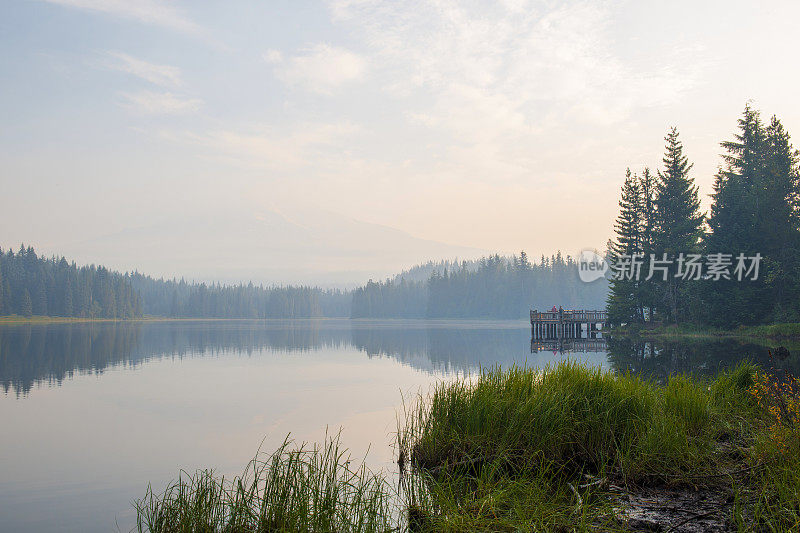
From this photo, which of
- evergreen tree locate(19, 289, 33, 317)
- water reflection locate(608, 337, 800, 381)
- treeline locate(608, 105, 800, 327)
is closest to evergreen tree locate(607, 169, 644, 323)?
treeline locate(608, 105, 800, 327)

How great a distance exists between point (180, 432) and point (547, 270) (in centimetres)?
15126

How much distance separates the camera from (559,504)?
618cm

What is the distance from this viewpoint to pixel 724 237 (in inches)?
1729

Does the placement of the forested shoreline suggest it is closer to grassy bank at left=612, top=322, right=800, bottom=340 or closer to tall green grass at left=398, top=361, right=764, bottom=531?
grassy bank at left=612, top=322, right=800, bottom=340

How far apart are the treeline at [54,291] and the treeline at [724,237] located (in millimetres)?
125800

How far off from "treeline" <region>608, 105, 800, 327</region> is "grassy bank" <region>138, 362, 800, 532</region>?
36051 millimetres

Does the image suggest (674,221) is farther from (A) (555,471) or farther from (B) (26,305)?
(B) (26,305)

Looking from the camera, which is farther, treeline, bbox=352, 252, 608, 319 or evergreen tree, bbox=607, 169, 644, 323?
treeline, bbox=352, 252, 608, 319

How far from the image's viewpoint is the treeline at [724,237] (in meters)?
40.8

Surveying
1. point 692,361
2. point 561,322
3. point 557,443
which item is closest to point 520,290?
point 561,322

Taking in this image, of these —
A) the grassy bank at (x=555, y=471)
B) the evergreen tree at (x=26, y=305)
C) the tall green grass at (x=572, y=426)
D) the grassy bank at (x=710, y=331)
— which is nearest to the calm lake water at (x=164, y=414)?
the tall green grass at (x=572, y=426)

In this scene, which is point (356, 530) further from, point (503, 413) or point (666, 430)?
point (666, 430)

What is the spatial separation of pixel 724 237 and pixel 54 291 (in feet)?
466

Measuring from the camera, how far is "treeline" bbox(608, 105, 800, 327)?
40.8 m
